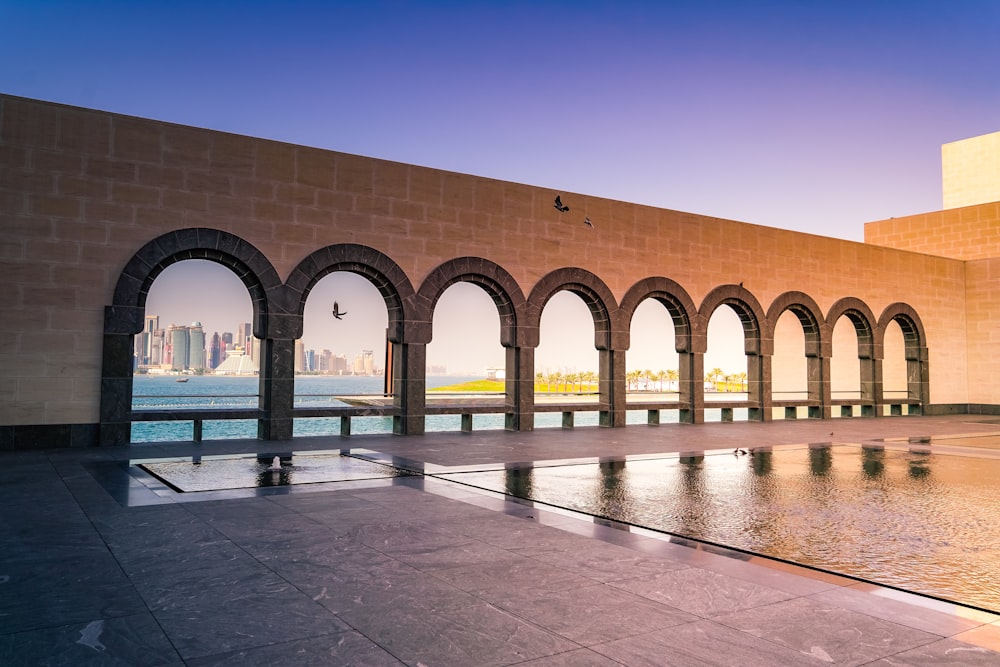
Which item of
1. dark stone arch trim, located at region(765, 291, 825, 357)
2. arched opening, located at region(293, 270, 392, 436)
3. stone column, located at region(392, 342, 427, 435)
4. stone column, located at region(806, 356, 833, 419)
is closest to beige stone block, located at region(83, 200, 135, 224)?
stone column, located at region(392, 342, 427, 435)

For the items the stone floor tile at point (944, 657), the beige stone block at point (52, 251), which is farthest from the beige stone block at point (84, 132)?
the stone floor tile at point (944, 657)

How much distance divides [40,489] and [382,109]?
60.4 ft

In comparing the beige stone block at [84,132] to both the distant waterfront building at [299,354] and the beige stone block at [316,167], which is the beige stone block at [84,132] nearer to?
the beige stone block at [316,167]

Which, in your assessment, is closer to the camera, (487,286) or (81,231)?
(81,231)

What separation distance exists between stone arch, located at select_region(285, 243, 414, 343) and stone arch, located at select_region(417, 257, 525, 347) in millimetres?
344

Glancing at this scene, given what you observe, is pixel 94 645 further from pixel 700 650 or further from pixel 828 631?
A: pixel 828 631

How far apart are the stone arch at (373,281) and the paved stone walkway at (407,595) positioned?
665cm

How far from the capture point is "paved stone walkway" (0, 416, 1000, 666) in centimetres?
308

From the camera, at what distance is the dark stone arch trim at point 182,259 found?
11367 mm

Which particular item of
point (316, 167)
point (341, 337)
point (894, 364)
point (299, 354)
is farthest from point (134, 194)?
point (341, 337)

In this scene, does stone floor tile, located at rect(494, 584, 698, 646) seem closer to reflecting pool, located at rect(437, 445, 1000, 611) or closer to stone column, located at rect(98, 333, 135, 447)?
reflecting pool, located at rect(437, 445, 1000, 611)

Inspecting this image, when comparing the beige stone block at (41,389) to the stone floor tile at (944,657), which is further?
the beige stone block at (41,389)

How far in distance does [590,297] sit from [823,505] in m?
10.3

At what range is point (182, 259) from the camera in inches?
472
